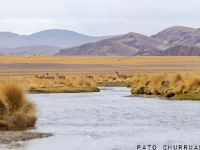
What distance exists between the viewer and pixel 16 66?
10969 cm

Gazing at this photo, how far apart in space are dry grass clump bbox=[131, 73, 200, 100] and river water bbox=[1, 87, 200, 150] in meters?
5.88

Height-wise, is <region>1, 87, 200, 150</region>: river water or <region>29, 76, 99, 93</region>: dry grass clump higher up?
<region>1, 87, 200, 150</region>: river water

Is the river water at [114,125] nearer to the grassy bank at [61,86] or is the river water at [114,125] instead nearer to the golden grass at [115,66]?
the grassy bank at [61,86]

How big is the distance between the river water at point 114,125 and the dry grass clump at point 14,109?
78cm

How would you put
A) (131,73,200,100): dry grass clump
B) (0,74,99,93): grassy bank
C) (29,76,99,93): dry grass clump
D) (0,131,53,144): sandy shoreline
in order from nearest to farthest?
(0,131,53,144): sandy shoreline
(131,73,200,100): dry grass clump
(0,74,99,93): grassy bank
(29,76,99,93): dry grass clump

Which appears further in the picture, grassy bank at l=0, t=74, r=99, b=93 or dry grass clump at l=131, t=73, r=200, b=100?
grassy bank at l=0, t=74, r=99, b=93

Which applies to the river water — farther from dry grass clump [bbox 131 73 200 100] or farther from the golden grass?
the golden grass

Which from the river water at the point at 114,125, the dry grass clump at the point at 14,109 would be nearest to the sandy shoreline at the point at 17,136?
the river water at the point at 114,125

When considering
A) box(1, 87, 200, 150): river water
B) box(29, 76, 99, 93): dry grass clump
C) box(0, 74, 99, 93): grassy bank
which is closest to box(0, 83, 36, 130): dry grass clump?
box(1, 87, 200, 150): river water

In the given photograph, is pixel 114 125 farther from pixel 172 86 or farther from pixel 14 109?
pixel 172 86

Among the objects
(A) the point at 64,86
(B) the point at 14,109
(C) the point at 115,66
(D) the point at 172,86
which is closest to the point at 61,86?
(A) the point at 64,86

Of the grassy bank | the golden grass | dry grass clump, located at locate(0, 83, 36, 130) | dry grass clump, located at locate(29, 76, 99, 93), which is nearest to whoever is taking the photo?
dry grass clump, located at locate(0, 83, 36, 130)

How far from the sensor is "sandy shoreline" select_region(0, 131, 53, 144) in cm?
2173

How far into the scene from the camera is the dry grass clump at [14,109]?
24.9 m
